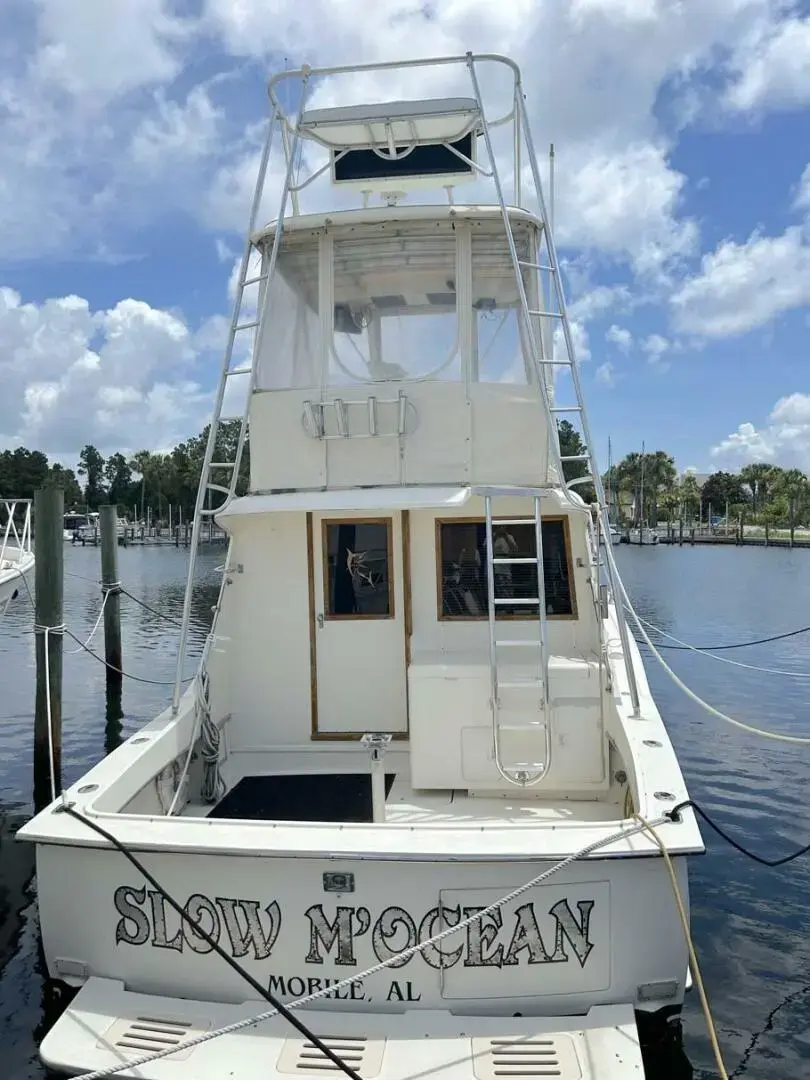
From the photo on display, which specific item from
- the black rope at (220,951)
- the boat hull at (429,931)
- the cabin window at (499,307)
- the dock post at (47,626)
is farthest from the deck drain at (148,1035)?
the dock post at (47,626)

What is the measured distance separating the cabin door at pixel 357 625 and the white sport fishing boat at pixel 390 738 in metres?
0.02

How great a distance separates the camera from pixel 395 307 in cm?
642

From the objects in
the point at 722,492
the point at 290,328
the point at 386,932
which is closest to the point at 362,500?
the point at 290,328

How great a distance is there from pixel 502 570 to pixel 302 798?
2.12 metres

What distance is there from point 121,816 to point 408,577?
2879 millimetres

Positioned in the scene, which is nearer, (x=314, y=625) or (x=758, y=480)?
(x=314, y=625)

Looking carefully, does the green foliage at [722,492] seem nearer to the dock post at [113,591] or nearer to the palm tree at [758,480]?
the palm tree at [758,480]

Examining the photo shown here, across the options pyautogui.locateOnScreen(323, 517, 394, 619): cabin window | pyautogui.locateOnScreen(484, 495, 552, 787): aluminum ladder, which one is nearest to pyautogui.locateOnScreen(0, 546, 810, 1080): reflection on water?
pyautogui.locateOnScreen(484, 495, 552, 787): aluminum ladder

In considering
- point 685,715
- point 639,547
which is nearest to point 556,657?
point 685,715

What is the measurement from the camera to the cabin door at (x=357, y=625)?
643cm

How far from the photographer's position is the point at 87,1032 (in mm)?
3613

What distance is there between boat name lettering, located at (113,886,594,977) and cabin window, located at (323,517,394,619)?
287 centimetres

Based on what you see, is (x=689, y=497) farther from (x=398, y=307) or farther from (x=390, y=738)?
(x=390, y=738)

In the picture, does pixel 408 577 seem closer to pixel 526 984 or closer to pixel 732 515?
Result: pixel 526 984
